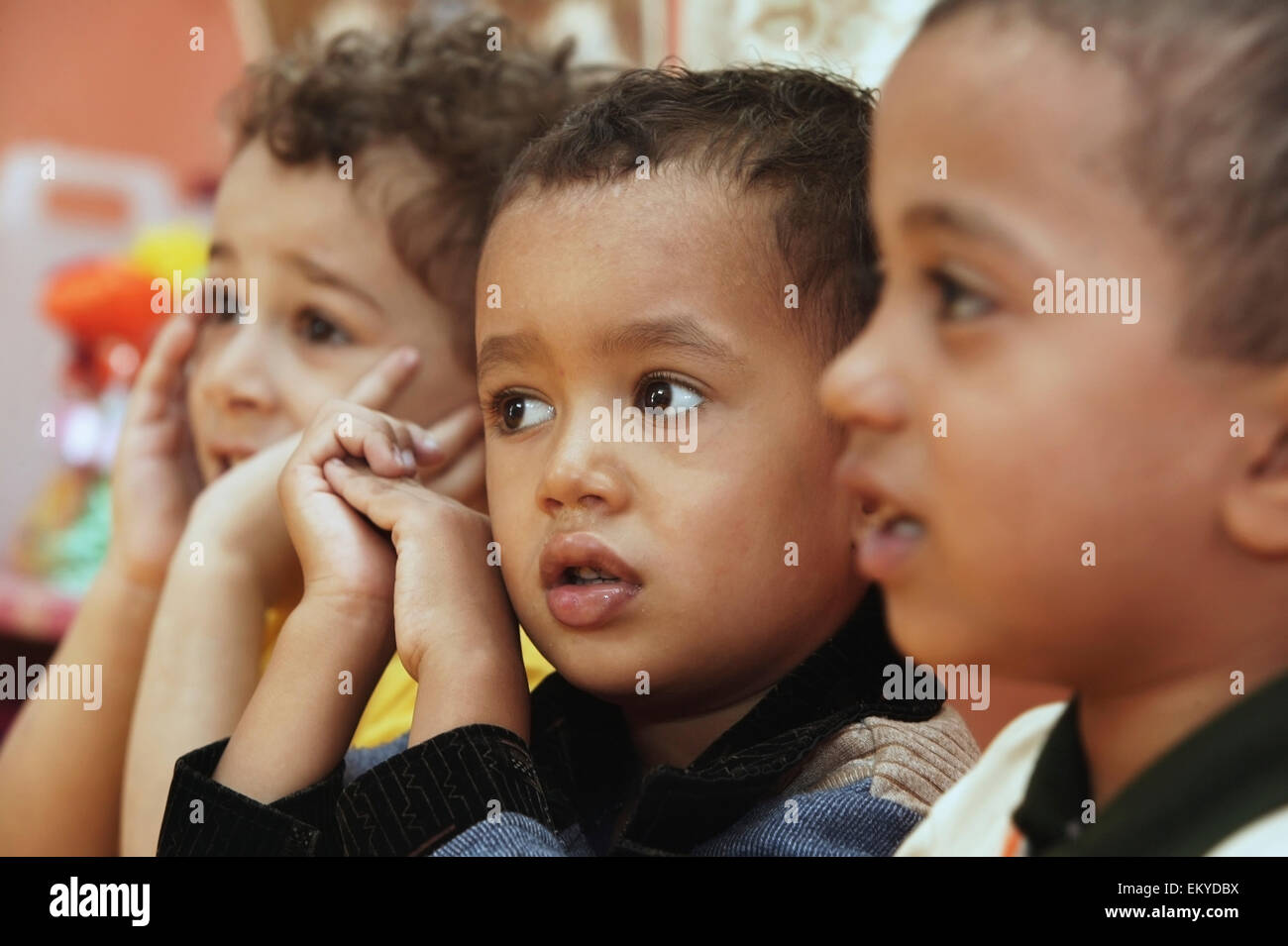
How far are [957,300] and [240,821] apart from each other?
56 centimetres

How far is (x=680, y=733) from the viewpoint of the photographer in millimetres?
976

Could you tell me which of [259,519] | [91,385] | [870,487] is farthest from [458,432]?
[91,385]

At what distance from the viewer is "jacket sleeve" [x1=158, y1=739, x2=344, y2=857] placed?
851mm

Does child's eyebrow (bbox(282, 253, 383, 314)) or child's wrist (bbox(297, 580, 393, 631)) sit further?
child's eyebrow (bbox(282, 253, 383, 314))

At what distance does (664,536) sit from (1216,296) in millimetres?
399

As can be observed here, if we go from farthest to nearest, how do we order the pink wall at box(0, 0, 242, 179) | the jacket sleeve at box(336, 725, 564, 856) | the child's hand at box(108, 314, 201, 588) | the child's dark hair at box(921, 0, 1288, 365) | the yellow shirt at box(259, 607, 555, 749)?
the pink wall at box(0, 0, 242, 179)
the child's hand at box(108, 314, 201, 588)
the yellow shirt at box(259, 607, 555, 749)
the jacket sleeve at box(336, 725, 564, 856)
the child's dark hair at box(921, 0, 1288, 365)

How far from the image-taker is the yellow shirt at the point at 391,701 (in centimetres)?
120

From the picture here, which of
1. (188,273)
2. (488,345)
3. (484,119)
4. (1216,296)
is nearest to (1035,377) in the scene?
(1216,296)

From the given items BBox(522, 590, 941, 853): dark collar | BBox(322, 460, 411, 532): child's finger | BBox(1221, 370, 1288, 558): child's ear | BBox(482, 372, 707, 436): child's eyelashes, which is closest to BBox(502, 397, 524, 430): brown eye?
BBox(482, 372, 707, 436): child's eyelashes

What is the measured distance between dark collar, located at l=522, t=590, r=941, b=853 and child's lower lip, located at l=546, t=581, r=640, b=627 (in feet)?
0.35

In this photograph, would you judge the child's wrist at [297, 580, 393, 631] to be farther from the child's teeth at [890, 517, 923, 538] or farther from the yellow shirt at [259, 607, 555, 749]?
the child's teeth at [890, 517, 923, 538]

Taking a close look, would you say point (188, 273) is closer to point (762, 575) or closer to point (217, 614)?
point (217, 614)

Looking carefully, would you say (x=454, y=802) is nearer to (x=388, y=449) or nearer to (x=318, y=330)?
(x=388, y=449)

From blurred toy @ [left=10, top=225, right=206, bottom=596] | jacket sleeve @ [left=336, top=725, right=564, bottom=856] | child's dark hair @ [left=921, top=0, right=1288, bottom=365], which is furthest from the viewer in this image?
blurred toy @ [left=10, top=225, right=206, bottom=596]
